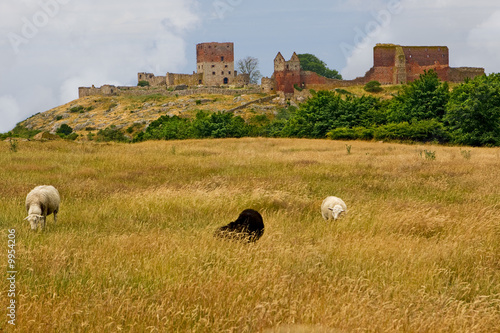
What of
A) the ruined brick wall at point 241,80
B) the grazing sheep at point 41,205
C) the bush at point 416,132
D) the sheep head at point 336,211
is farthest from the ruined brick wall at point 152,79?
the sheep head at point 336,211

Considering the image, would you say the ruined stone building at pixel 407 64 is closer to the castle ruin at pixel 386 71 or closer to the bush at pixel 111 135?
the castle ruin at pixel 386 71

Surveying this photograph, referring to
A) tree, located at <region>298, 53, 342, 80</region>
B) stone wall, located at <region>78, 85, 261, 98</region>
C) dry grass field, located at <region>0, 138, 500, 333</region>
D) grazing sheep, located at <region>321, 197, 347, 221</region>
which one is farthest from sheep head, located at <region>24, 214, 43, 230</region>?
tree, located at <region>298, 53, 342, 80</region>

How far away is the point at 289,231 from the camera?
8.61 meters

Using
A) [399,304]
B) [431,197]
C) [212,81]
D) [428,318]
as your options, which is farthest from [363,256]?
[212,81]

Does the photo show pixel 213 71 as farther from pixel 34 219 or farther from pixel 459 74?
pixel 34 219

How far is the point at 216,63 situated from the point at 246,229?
4781 inches

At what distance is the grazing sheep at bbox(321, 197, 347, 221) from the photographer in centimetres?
981

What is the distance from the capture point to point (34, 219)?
8711mm

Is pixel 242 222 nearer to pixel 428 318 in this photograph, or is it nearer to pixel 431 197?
pixel 428 318

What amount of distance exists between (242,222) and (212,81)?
393ft

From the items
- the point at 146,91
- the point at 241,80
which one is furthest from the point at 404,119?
the point at 146,91

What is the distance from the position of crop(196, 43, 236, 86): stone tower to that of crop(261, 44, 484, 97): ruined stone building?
24.6 meters

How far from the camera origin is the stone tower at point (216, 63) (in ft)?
412

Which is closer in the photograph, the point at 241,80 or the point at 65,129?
the point at 65,129
